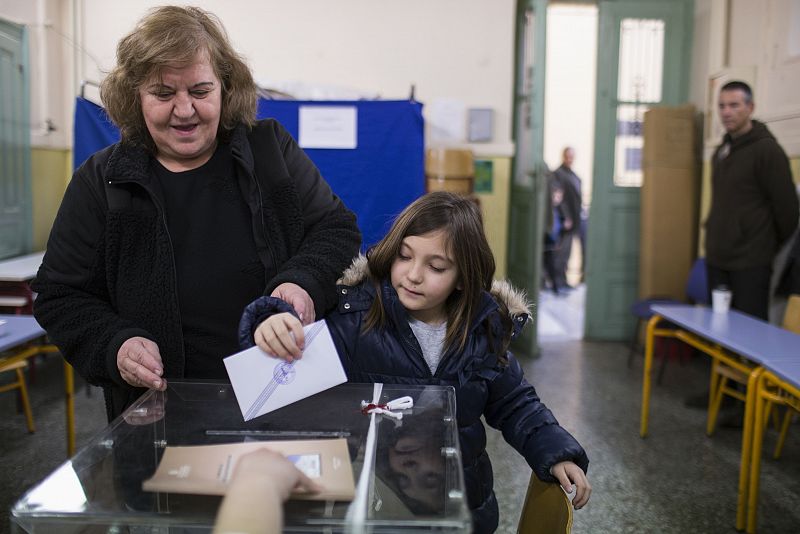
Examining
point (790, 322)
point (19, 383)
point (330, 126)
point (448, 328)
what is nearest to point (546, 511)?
point (448, 328)

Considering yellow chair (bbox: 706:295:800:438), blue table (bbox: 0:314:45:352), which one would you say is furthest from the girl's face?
yellow chair (bbox: 706:295:800:438)

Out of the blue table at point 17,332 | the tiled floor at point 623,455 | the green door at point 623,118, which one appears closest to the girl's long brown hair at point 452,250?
the tiled floor at point 623,455

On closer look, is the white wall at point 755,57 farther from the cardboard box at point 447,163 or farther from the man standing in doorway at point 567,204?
the man standing in doorway at point 567,204

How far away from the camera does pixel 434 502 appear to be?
793 mm

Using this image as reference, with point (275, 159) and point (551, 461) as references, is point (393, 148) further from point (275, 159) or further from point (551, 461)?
point (551, 461)

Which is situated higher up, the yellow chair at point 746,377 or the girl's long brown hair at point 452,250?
the girl's long brown hair at point 452,250

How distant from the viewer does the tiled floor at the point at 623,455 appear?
2734mm

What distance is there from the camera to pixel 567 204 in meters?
7.95

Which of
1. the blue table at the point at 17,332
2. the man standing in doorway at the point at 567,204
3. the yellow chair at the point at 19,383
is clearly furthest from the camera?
the man standing in doorway at the point at 567,204

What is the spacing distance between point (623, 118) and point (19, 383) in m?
4.57

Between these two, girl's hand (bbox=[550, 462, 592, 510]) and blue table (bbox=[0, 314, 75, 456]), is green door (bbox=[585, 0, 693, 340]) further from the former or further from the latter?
girl's hand (bbox=[550, 462, 592, 510])

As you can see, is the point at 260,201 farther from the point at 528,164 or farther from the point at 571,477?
the point at 528,164

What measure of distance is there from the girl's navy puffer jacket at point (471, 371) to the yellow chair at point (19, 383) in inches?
72.6

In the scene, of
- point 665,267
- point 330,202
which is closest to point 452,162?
point 665,267
